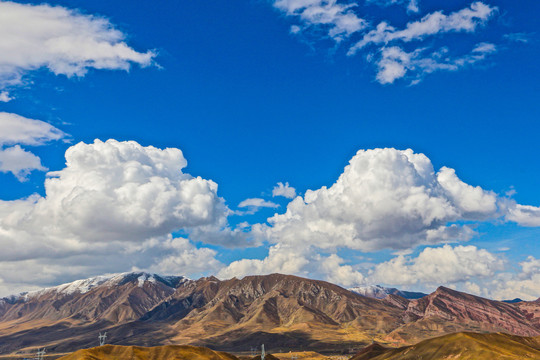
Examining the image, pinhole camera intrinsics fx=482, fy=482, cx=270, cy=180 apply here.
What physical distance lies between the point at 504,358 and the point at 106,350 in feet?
539

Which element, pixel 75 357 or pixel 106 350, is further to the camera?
pixel 106 350

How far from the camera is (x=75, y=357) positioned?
179500mm

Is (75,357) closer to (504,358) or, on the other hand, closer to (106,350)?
(106,350)

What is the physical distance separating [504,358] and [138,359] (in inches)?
5950

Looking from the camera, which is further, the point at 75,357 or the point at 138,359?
the point at 138,359

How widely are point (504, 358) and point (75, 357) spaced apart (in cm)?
17038

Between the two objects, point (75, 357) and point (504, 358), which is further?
point (504, 358)

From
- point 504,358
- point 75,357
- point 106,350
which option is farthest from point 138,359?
point 504,358

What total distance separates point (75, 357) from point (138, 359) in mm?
28136

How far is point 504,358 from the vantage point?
199 m

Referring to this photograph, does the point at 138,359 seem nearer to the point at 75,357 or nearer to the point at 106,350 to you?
the point at 106,350

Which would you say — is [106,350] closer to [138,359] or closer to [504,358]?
[138,359]

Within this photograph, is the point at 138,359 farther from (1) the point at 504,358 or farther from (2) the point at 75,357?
(1) the point at 504,358

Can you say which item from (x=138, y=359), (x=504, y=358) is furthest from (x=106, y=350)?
(x=504, y=358)
